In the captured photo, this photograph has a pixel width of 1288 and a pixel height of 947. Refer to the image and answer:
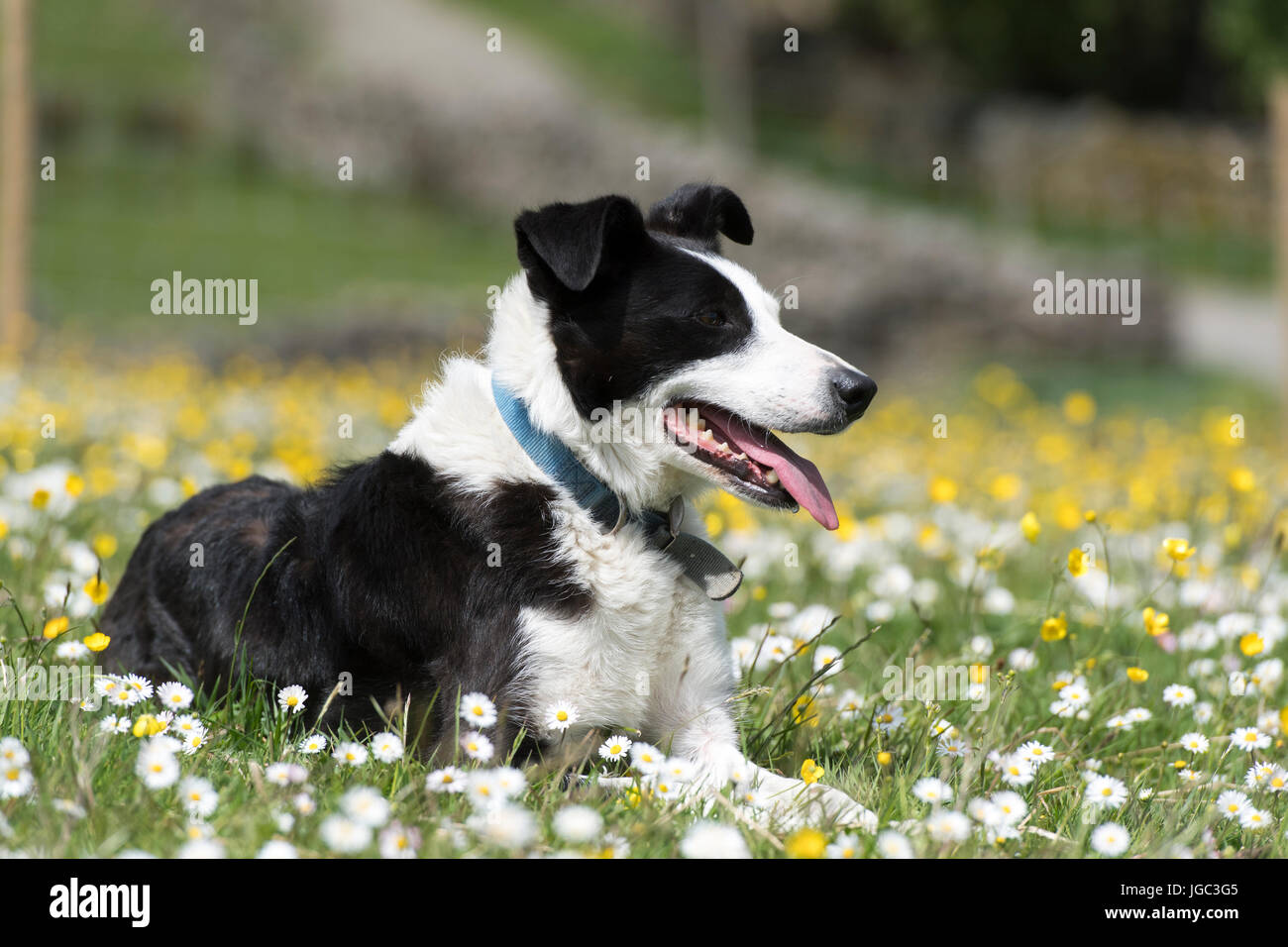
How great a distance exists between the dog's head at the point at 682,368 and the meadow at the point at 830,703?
57 centimetres

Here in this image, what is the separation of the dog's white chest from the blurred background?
8.02 meters

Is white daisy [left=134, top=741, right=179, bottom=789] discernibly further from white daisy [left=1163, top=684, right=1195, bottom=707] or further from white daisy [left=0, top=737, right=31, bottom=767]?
white daisy [left=1163, top=684, right=1195, bottom=707]

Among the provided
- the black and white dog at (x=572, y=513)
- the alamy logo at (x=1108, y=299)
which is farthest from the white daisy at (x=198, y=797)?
the alamy logo at (x=1108, y=299)

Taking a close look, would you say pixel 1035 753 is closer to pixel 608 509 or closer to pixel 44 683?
pixel 608 509

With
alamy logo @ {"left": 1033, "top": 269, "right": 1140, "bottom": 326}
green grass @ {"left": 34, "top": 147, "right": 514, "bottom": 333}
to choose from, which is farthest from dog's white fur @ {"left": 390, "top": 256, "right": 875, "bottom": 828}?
green grass @ {"left": 34, "top": 147, "right": 514, "bottom": 333}

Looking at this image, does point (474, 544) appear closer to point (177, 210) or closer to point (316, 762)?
point (316, 762)

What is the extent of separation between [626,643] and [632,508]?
330 millimetres

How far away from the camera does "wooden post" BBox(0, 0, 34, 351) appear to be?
9820mm

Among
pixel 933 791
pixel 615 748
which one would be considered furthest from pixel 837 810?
pixel 615 748

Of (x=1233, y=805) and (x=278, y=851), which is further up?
(x=278, y=851)

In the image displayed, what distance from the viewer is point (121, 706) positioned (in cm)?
306

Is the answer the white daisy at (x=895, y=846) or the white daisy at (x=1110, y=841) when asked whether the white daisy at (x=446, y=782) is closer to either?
the white daisy at (x=895, y=846)

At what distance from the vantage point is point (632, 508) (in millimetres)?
3123
